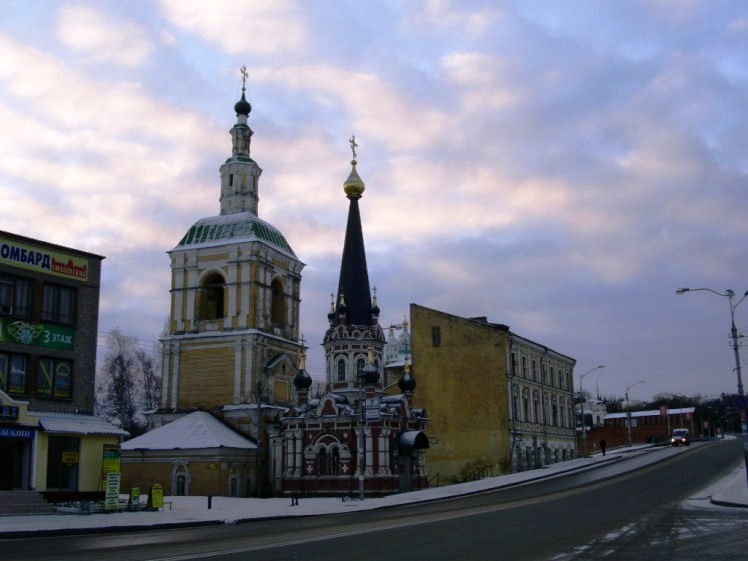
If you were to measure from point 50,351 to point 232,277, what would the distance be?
69.2ft

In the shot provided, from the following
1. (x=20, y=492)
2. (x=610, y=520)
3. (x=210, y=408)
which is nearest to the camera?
(x=610, y=520)

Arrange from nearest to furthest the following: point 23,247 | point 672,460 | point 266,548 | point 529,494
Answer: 1. point 266,548
2. point 23,247
3. point 529,494
4. point 672,460

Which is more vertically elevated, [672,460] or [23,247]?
[23,247]

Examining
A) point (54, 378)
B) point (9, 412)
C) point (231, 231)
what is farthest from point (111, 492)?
point (231, 231)

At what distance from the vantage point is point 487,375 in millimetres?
57719

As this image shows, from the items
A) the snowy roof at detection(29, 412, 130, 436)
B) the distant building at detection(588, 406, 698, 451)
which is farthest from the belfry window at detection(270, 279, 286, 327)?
the distant building at detection(588, 406, 698, 451)

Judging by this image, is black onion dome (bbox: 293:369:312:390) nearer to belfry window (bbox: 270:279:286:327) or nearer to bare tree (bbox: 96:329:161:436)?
belfry window (bbox: 270:279:286:327)

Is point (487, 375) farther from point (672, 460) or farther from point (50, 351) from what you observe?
point (50, 351)

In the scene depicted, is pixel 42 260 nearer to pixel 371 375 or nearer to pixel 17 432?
pixel 17 432

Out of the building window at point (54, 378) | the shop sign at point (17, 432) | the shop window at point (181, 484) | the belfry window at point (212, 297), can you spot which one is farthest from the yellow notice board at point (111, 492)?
the belfry window at point (212, 297)

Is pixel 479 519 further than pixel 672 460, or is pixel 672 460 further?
pixel 672 460

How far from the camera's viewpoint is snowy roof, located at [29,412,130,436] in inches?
1329

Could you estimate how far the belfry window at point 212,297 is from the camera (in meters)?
57.1

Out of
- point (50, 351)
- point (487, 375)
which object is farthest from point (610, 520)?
point (487, 375)
